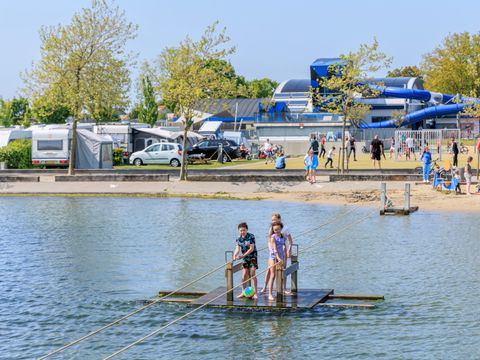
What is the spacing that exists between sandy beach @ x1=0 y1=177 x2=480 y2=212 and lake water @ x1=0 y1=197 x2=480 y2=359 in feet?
9.48

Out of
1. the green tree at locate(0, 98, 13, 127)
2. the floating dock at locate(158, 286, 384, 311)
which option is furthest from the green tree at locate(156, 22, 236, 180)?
the green tree at locate(0, 98, 13, 127)

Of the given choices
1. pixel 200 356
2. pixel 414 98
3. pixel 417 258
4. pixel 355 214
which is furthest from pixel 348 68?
pixel 414 98

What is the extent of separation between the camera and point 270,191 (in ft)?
167

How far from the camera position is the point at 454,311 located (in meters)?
22.2

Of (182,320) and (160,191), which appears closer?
(182,320)

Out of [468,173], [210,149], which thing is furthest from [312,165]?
[210,149]

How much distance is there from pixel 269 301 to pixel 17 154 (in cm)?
4812

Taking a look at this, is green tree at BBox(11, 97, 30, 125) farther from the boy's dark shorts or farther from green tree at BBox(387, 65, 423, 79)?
the boy's dark shorts

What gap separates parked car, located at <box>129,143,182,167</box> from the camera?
6838 cm

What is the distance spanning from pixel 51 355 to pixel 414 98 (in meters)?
95.0

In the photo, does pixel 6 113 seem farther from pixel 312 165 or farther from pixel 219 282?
pixel 219 282

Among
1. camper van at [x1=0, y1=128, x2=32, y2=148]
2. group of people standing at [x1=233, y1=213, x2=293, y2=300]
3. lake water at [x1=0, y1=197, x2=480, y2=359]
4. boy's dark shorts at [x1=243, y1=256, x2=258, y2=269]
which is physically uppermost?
camper van at [x1=0, y1=128, x2=32, y2=148]

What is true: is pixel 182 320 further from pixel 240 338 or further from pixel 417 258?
pixel 417 258

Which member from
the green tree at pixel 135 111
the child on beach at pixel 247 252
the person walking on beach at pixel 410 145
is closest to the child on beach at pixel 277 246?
the child on beach at pixel 247 252
